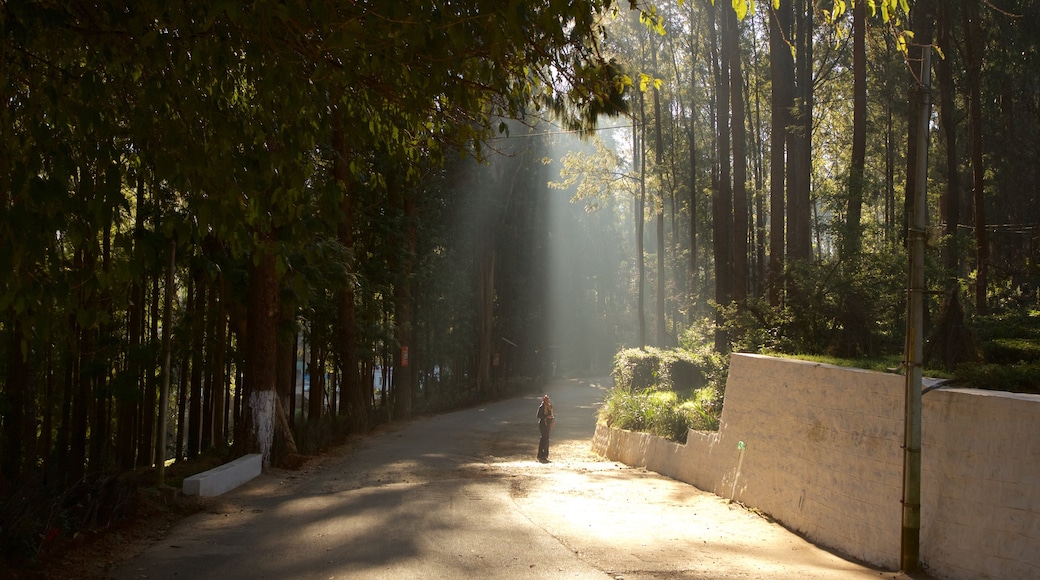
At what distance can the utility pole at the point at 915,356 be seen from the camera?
7656 mm

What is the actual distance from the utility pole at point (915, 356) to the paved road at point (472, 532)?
585 mm

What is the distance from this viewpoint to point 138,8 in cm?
659

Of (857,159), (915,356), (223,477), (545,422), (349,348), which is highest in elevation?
(857,159)

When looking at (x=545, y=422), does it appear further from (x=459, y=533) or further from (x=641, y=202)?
(x=641, y=202)

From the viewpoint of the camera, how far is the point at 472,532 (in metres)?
9.09

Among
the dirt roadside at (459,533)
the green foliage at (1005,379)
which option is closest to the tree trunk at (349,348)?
the dirt roadside at (459,533)

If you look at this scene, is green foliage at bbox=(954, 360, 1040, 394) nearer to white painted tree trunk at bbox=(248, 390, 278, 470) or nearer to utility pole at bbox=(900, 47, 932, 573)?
utility pole at bbox=(900, 47, 932, 573)

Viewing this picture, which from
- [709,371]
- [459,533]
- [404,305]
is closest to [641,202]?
[404,305]

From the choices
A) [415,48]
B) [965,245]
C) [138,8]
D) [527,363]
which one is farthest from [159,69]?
[527,363]

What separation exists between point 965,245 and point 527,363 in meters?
39.4

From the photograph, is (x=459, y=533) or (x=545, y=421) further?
(x=545, y=421)

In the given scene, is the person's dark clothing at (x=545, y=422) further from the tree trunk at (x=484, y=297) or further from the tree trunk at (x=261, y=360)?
the tree trunk at (x=484, y=297)

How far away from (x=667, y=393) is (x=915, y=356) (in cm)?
1295

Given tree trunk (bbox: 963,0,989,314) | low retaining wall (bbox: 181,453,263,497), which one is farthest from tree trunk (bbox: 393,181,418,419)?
tree trunk (bbox: 963,0,989,314)
